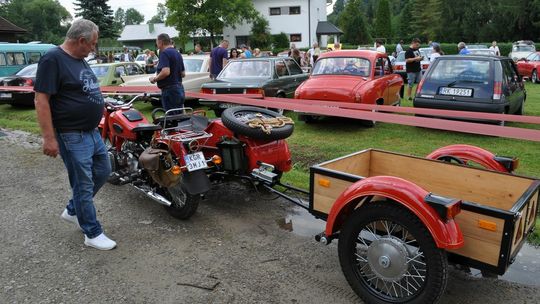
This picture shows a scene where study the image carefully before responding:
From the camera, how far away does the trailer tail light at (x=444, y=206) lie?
261 cm

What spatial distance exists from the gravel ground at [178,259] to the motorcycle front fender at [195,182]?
45cm

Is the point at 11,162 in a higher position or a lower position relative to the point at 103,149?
lower

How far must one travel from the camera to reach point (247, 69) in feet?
36.2

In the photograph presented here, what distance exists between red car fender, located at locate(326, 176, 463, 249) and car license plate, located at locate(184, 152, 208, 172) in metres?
1.59

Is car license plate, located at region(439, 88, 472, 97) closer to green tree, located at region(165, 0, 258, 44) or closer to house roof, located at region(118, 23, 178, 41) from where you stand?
green tree, located at region(165, 0, 258, 44)

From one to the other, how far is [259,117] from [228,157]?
565mm

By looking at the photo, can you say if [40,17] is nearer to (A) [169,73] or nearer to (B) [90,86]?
(A) [169,73]

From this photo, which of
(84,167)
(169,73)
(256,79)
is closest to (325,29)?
(256,79)

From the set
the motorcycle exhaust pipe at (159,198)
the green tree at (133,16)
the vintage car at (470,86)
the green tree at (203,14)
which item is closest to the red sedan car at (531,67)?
the vintage car at (470,86)

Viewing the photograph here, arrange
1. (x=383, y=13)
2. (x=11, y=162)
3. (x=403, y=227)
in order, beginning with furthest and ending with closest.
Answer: (x=383, y=13)
(x=11, y=162)
(x=403, y=227)

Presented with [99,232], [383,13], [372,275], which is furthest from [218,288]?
[383,13]

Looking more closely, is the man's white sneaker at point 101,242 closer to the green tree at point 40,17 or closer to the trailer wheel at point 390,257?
the trailer wheel at point 390,257

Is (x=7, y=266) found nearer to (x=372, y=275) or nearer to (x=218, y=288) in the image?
(x=218, y=288)

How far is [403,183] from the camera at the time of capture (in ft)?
9.40
